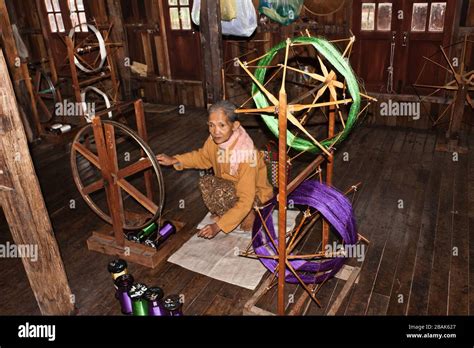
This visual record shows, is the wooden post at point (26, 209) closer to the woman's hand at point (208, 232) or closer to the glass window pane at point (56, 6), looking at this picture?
the woman's hand at point (208, 232)

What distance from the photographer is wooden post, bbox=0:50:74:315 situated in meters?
2.75

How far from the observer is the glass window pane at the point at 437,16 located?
21.9ft

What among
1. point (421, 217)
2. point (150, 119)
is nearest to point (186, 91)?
point (150, 119)

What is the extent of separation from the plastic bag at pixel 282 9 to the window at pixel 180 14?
1.91 meters

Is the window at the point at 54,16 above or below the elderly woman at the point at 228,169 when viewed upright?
above

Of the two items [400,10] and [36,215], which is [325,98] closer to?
[400,10]

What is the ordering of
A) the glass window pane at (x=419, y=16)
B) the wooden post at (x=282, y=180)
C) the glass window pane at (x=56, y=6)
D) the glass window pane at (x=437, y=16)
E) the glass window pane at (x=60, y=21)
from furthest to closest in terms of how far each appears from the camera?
the glass window pane at (x=60, y=21) < the glass window pane at (x=56, y=6) < the glass window pane at (x=419, y=16) < the glass window pane at (x=437, y=16) < the wooden post at (x=282, y=180)

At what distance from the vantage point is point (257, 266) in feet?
12.8

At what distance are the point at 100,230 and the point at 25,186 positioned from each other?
5.52 ft

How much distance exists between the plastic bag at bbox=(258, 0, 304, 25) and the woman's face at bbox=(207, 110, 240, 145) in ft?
14.3

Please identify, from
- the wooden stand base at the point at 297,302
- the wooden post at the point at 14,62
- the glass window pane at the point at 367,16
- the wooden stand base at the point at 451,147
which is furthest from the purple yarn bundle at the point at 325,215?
the wooden post at the point at 14,62

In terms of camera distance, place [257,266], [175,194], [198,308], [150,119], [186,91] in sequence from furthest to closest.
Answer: [186,91] < [150,119] < [175,194] < [257,266] < [198,308]

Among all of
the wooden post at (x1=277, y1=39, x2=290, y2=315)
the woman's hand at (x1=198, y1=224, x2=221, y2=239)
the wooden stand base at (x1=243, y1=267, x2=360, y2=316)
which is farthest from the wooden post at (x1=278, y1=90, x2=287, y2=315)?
the woman's hand at (x1=198, y1=224, x2=221, y2=239)

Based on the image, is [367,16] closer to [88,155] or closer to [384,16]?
[384,16]
